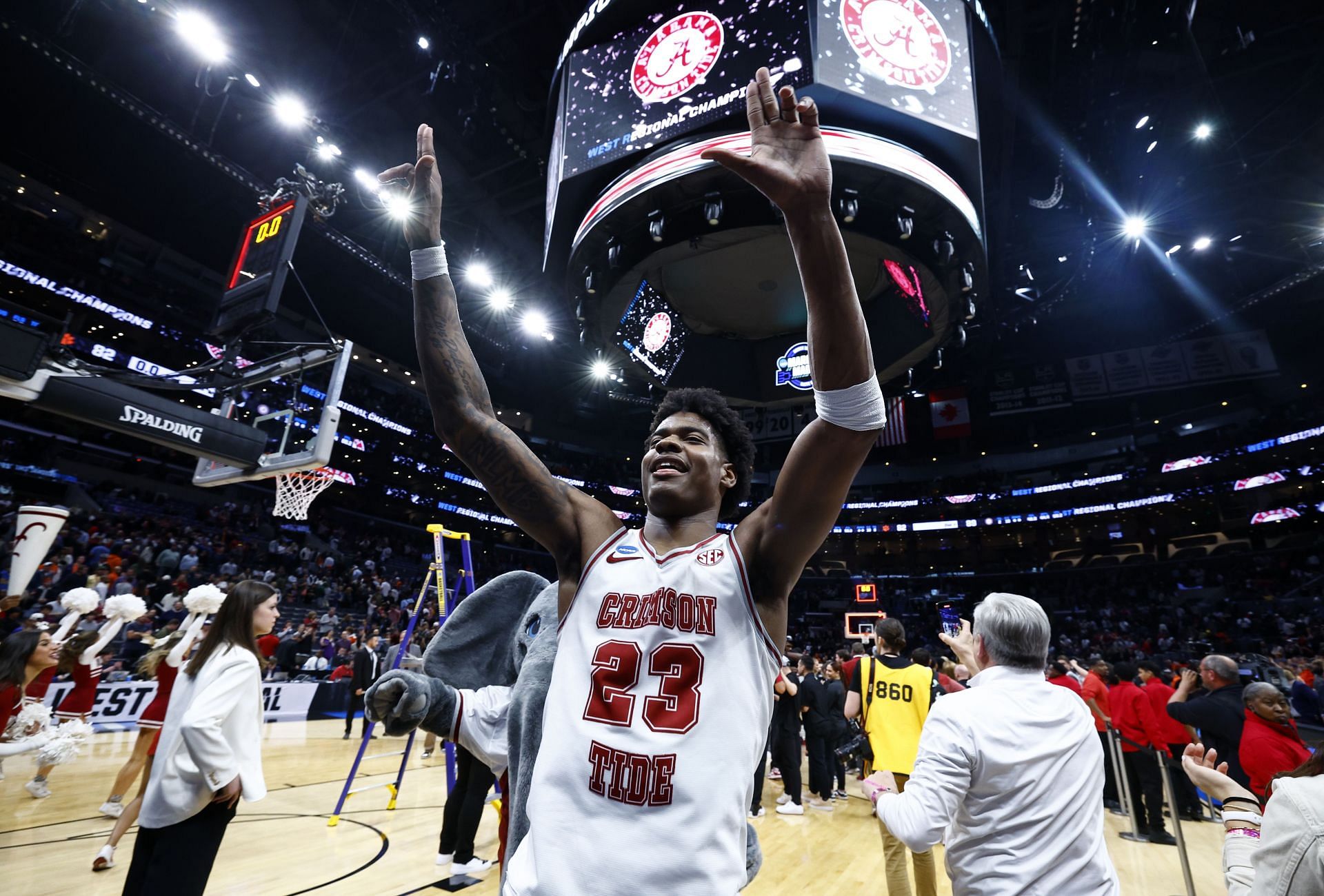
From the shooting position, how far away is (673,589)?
146 centimetres

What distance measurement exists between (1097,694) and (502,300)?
1553 centimetres

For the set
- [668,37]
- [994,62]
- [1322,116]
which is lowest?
[668,37]

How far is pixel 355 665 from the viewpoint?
10133 mm

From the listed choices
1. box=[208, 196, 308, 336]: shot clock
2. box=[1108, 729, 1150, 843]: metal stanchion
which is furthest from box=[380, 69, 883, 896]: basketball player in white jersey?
box=[1108, 729, 1150, 843]: metal stanchion

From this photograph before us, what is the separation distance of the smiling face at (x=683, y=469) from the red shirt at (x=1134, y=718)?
7.35m

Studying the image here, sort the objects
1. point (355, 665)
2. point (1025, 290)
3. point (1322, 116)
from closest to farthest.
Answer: point (355, 665)
point (1322, 116)
point (1025, 290)

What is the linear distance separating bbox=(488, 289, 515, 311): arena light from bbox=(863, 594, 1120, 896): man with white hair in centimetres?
1641

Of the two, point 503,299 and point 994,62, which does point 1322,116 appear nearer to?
point 994,62

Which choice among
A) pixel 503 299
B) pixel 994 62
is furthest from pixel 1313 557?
pixel 503 299

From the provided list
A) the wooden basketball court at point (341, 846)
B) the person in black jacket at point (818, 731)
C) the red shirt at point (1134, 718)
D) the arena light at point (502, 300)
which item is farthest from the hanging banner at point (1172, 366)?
the person in black jacket at point (818, 731)

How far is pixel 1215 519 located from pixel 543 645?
122 ft

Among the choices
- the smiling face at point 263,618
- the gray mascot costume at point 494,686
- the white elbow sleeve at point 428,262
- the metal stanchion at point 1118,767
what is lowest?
the metal stanchion at point 1118,767

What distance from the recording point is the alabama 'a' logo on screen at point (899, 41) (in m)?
5.70

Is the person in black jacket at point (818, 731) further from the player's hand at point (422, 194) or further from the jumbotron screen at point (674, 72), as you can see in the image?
the player's hand at point (422, 194)
